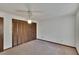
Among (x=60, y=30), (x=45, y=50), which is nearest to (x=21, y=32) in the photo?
(x=45, y=50)

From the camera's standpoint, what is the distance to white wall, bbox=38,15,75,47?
78.0 inches

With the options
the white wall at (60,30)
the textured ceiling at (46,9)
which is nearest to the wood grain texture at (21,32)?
the textured ceiling at (46,9)

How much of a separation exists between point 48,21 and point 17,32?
5.24 feet

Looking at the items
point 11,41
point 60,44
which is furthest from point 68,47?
point 11,41

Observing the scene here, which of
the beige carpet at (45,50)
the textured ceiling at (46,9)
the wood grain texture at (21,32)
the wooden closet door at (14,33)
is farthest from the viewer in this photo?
the wood grain texture at (21,32)

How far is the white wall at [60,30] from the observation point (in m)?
1.98

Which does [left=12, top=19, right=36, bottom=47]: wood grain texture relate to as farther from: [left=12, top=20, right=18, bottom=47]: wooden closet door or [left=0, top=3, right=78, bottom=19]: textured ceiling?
[left=0, top=3, right=78, bottom=19]: textured ceiling

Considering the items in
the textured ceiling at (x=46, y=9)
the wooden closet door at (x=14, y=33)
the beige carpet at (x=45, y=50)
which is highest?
the textured ceiling at (x=46, y=9)

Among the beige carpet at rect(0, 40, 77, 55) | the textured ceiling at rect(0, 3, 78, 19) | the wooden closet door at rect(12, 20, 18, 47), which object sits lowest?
the beige carpet at rect(0, 40, 77, 55)

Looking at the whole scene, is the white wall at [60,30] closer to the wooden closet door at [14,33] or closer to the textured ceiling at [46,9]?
the textured ceiling at [46,9]

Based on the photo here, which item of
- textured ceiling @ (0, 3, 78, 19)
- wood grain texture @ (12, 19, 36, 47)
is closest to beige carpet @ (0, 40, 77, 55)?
wood grain texture @ (12, 19, 36, 47)

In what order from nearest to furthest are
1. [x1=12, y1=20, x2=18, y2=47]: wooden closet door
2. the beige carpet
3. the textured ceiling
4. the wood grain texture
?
the textured ceiling, the beige carpet, [x1=12, y1=20, x2=18, y2=47]: wooden closet door, the wood grain texture

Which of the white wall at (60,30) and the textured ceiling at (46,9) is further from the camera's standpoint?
the white wall at (60,30)

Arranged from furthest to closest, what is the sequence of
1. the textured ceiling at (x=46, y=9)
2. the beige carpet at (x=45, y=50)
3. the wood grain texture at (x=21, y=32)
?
1. the wood grain texture at (x=21, y=32)
2. the beige carpet at (x=45, y=50)
3. the textured ceiling at (x=46, y=9)
